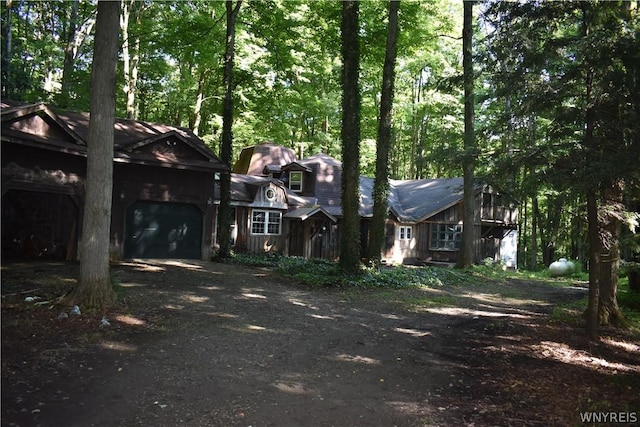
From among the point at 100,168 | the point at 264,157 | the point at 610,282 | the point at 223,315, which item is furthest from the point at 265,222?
the point at 610,282

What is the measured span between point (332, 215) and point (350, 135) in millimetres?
11720

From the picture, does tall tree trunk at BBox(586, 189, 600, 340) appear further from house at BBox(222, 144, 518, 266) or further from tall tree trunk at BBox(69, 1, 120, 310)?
house at BBox(222, 144, 518, 266)

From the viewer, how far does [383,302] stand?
12391 mm

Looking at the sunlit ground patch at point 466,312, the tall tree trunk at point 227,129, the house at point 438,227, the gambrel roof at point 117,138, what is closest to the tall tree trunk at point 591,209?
the sunlit ground patch at point 466,312

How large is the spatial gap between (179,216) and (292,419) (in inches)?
585

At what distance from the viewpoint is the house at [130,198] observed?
1502 centimetres

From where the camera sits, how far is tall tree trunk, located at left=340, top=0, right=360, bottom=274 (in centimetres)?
1524

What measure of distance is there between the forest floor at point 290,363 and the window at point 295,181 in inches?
692

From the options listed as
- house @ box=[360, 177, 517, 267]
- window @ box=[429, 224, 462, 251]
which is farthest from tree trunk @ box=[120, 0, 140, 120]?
window @ box=[429, 224, 462, 251]

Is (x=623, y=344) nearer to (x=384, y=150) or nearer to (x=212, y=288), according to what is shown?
(x=212, y=288)

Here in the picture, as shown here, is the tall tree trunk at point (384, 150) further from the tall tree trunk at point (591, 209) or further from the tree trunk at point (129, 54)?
the tree trunk at point (129, 54)

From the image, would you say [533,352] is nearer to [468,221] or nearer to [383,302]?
[383,302]

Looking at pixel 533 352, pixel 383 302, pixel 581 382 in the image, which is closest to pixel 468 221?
pixel 383 302

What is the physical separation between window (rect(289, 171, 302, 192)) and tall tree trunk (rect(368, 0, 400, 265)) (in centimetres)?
1193
